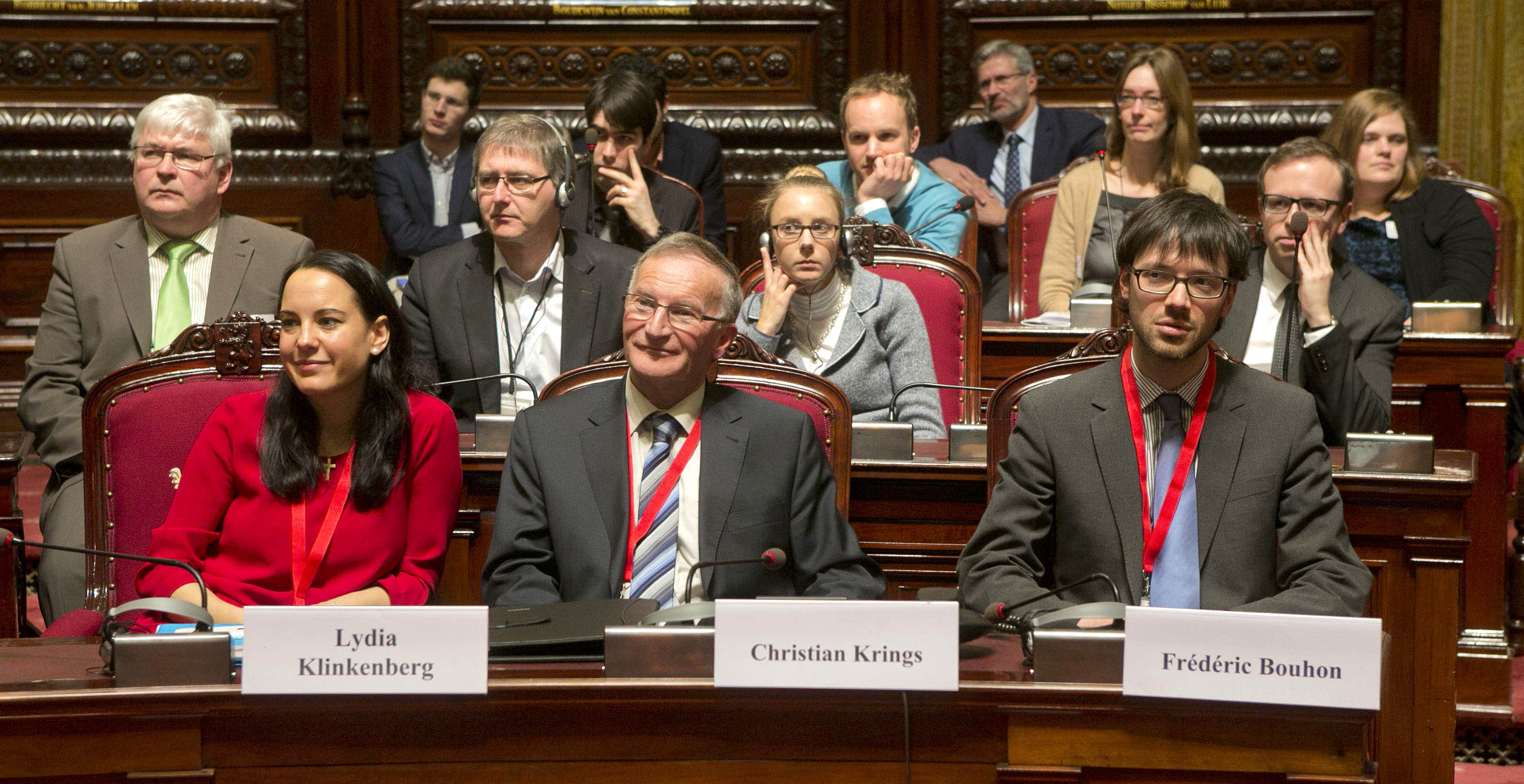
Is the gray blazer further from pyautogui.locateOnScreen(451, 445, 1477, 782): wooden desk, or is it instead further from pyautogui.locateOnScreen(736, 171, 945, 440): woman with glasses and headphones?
pyautogui.locateOnScreen(451, 445, 1477, 782): wooden desk

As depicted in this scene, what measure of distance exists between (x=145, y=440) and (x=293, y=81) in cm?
296

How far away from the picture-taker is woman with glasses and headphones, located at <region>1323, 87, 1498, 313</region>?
3.92 m

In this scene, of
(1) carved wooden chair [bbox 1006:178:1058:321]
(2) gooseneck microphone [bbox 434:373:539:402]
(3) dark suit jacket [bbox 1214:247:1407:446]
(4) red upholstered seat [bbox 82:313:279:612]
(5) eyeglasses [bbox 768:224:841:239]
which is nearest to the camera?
(4) red upholstered seat [bbox 82:313:279:612]

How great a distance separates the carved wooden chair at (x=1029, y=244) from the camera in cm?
418

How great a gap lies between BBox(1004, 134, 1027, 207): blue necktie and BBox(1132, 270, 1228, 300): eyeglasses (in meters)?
2.73

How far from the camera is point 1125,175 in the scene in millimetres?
4051

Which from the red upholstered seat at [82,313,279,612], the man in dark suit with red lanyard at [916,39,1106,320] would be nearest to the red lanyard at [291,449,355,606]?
the red upholstered seat at [82,313,279,612]

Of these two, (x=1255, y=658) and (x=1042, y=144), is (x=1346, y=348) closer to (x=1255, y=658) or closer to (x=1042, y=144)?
(x=1255, y=658)

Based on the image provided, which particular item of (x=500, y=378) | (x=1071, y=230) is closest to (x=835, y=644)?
(x=500, y=378)

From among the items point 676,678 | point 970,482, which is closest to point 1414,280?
point 970,482

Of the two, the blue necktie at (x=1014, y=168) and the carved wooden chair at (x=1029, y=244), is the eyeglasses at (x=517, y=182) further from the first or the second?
the blue necktie at (x=1014, y=168)

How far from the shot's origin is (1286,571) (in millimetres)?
1923

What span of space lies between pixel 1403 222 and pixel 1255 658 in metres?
2.95

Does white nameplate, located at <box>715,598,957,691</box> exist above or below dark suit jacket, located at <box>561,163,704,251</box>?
below
